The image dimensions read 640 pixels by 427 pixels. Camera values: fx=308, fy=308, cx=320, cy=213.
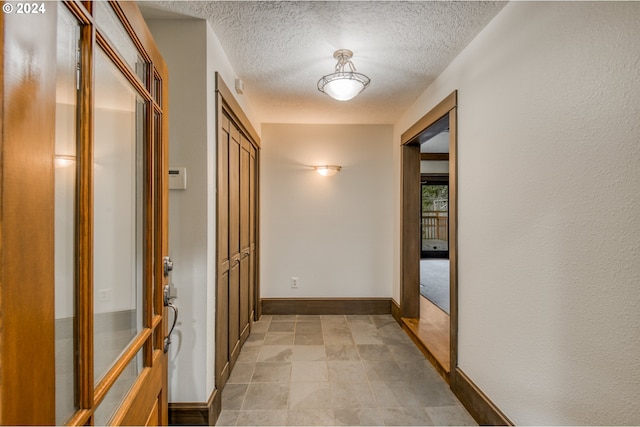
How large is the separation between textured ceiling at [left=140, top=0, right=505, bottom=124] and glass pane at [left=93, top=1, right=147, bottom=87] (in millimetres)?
927

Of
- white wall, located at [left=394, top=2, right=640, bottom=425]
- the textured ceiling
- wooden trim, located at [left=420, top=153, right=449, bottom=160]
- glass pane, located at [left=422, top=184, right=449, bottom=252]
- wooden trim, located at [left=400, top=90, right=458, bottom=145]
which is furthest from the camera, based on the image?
glass pane, located at [left=422, top=184, right=449, bottom=252]

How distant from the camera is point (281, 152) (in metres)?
4.11

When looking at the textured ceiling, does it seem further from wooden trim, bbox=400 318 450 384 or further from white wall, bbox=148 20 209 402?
wooden trim, bbox=400 318 450 384

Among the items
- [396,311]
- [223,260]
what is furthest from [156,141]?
[396,311]

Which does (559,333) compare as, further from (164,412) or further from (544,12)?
(164,412)

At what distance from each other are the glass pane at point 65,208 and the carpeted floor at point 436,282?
407cm

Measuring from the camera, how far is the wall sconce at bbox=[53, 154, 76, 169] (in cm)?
65

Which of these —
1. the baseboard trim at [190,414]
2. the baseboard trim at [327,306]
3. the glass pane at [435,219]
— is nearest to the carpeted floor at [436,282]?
the glass pane at [435,219]

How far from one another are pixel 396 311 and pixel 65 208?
3.77m

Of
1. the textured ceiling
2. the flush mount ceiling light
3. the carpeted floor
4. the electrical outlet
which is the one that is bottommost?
the carpeted floor

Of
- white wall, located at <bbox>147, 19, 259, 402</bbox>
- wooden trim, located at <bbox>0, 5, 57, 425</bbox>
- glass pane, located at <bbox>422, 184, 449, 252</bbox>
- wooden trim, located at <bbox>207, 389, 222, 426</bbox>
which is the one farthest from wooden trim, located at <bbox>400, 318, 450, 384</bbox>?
glass pane, located at <bbox>422, 184, 449, 252</bbox>

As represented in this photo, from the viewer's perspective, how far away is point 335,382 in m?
2.46

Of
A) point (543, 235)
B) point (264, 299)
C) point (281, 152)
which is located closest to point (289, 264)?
A: point (264, 299)

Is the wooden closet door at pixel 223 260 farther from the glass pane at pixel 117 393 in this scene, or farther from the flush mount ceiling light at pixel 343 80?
the glass pane at pixel 117 393
